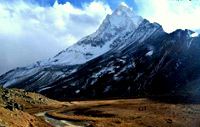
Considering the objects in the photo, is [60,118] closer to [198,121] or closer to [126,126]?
[126,126]

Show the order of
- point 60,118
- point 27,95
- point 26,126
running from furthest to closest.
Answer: point 27,95, point 60,118, point 26,126

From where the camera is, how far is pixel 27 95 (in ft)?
578

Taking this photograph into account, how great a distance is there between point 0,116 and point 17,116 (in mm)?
9238

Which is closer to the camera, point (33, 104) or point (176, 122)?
point (176, 122)

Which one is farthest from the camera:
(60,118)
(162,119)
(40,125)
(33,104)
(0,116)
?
(33,104)

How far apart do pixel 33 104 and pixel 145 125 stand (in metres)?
88.3

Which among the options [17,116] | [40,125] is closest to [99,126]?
[40,125]

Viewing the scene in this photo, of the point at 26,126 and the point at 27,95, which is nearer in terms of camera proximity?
the point at 26,126

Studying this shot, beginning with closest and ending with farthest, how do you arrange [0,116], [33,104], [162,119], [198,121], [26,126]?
[0,116] → [26,126] → [198,121] → [162,119] → [33,104]

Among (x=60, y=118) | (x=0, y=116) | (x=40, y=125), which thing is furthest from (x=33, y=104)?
(x=0, y=116)

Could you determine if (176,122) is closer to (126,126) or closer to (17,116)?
(126,126)

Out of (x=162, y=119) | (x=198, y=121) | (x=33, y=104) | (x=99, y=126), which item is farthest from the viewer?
(x=33, y=104)

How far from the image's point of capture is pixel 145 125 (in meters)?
82.1

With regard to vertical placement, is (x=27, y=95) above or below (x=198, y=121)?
above
